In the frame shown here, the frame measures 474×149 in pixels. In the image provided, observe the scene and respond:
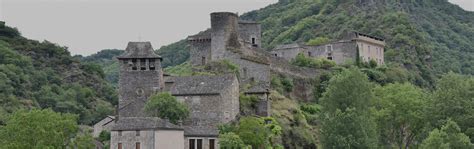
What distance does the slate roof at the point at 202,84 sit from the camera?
9282cm

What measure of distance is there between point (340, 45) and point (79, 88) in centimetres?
4467

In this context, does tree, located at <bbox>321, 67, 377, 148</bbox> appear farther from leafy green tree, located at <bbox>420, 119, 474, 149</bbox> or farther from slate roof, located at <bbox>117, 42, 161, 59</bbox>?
slate roof, located at <bbox>117, 42, 161, 59</bbox>

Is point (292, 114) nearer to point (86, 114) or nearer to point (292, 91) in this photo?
point (292, 91)

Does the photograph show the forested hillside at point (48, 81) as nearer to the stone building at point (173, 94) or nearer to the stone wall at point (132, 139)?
the stone building at point (173, 94)

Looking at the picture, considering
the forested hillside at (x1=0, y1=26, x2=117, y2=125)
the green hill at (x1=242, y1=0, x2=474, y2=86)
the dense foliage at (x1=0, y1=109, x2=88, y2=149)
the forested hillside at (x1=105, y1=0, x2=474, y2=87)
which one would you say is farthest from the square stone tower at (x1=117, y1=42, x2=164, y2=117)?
the green hill at (x1=242, y1=0, x2=474, y2=86)

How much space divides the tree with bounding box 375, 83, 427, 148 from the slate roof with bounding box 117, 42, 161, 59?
68.5 ft

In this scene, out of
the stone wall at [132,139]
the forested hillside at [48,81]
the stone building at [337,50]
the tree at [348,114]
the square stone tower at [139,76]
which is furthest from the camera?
the forested hillside at [48,81]

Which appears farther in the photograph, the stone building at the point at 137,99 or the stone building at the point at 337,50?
the stone building at the point at 337,50

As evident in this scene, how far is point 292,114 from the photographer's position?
102625 mm

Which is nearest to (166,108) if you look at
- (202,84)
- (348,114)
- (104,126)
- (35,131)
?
(202,84)

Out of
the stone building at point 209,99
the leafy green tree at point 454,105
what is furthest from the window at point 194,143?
the leafy green tree at point 454,105

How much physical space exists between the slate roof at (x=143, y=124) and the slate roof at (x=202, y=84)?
585 cm

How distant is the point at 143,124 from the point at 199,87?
9.04 metres

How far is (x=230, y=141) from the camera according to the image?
86938 mm
